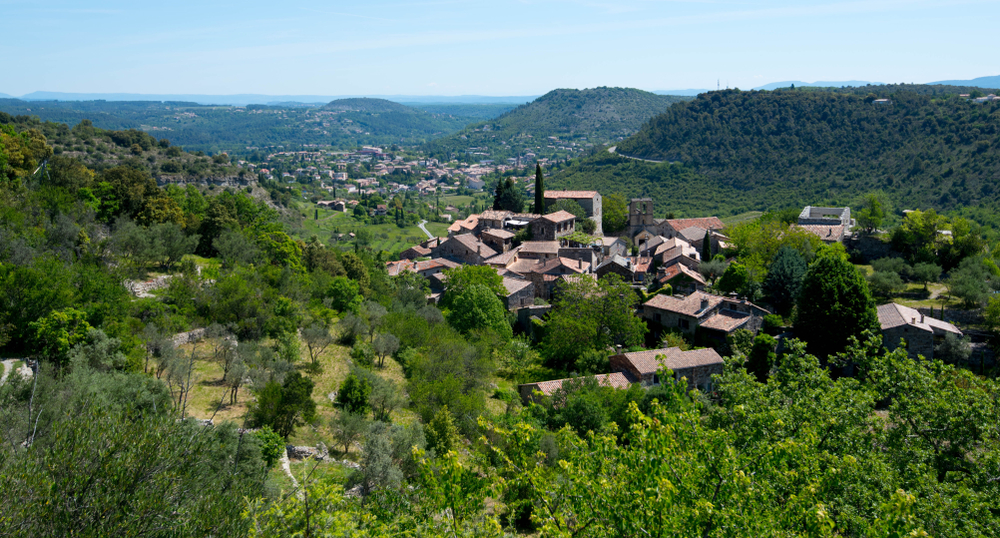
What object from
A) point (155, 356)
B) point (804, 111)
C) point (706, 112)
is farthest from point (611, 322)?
point (706, 112)

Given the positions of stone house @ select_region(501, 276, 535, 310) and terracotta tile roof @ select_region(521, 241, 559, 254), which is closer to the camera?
stone house @ select_region(501, 276, 535, 310)

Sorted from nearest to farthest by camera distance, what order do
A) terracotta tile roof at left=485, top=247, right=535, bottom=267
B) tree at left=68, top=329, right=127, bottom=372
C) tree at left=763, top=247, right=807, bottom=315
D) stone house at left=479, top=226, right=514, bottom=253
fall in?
tree at left=68, top=329, right=127, bottom=372, tree at left=763, top=247, right=807, bottom=315, terracotta tile roof at left=485, top=247, right=535, bottom=267, stone house at left=479, top=226, right=514, bottom=253

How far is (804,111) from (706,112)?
2173 centimetres

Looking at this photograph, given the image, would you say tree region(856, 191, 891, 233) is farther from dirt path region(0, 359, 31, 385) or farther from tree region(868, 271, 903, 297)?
dirt path region(0, 359, 31, 385)

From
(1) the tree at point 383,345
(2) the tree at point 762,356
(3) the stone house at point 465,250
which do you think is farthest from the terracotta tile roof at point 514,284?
(2) the tree at point 762,356

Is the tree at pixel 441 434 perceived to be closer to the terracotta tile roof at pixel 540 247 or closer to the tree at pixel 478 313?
the tree at pixel 478 313

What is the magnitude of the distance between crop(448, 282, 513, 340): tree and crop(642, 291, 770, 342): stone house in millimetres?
10723

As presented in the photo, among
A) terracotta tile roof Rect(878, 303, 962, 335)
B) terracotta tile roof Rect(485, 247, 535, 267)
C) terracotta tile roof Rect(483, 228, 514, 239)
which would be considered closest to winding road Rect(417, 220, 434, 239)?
terracotta tile roof Rect(483, 228, 514, 239)

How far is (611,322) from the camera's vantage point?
38812mm

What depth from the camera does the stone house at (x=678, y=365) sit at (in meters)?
33.9

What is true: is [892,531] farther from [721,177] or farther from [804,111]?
[804,111]

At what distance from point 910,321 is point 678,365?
46.5ft

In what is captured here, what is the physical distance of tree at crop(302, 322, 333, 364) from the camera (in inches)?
1138

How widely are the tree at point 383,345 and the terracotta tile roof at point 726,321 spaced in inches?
795
